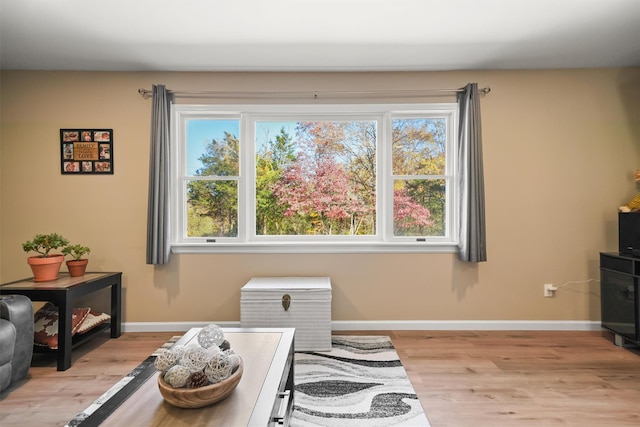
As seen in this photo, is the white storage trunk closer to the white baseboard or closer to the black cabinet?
the white baseboard

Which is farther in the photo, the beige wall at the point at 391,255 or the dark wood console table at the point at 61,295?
the beige wall at the point at 391,255

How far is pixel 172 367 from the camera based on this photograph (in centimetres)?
129

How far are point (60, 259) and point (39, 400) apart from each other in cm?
112

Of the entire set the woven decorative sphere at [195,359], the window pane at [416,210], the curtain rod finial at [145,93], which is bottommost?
the woven decorative sphere at [195,359]

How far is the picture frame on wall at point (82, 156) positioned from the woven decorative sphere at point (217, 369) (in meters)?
2.80

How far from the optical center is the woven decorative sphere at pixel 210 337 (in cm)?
153

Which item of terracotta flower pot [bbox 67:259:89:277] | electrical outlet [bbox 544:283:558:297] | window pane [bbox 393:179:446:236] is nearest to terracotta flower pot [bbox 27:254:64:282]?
terracotta flower pot [bbox 67:259:89:277]

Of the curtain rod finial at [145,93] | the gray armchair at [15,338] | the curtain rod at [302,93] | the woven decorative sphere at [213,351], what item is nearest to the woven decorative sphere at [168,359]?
the woven decorative sphere at [213,351]

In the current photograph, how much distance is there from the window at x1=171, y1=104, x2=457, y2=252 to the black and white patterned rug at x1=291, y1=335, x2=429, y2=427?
111 centimetres

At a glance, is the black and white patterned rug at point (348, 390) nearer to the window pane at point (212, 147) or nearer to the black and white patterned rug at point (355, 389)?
the black and white patterned rug at point (355, 389)

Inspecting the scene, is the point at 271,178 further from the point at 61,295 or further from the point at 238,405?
the point at 238,405

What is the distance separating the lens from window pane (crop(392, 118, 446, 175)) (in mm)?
3521

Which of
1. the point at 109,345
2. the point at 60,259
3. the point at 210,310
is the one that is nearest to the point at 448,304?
the point at 210,310

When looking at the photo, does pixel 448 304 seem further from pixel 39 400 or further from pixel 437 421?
pixel 39 400
